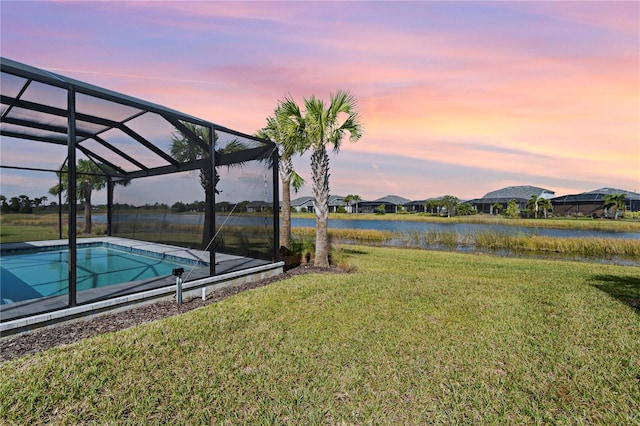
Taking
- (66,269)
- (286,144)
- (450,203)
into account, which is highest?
(286,144)

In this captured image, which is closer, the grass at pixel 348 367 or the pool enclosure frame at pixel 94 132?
the grass at pixel 348 367

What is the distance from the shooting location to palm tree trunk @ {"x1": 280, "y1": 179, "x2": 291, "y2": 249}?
883 centimetres

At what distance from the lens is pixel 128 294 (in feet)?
13.5

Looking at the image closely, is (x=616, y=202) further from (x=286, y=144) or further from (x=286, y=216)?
(x=286, y=144)

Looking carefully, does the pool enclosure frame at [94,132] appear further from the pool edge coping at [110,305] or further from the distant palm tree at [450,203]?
the distant palm tree at [450,203]

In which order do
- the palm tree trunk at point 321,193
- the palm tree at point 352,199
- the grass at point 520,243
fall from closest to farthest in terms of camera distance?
the palm tree trunk at point 321,193 → the grass at point 520,243 → the palm tree at point 352,199

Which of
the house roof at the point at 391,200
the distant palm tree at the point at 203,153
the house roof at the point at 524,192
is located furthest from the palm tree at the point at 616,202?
the distant palm tree at the point at 203,153

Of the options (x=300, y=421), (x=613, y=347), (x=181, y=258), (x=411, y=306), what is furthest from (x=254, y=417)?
(x=181, y=258)

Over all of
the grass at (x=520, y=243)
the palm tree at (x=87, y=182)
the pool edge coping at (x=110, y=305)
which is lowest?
the grass at (x=520, y=243)

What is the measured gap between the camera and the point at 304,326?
355 cm

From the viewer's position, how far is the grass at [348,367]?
2088 millimetres

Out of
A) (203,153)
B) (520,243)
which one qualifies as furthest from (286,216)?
(520,243)

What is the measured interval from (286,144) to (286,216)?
2091 mm

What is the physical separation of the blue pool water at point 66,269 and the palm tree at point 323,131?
3212mm
